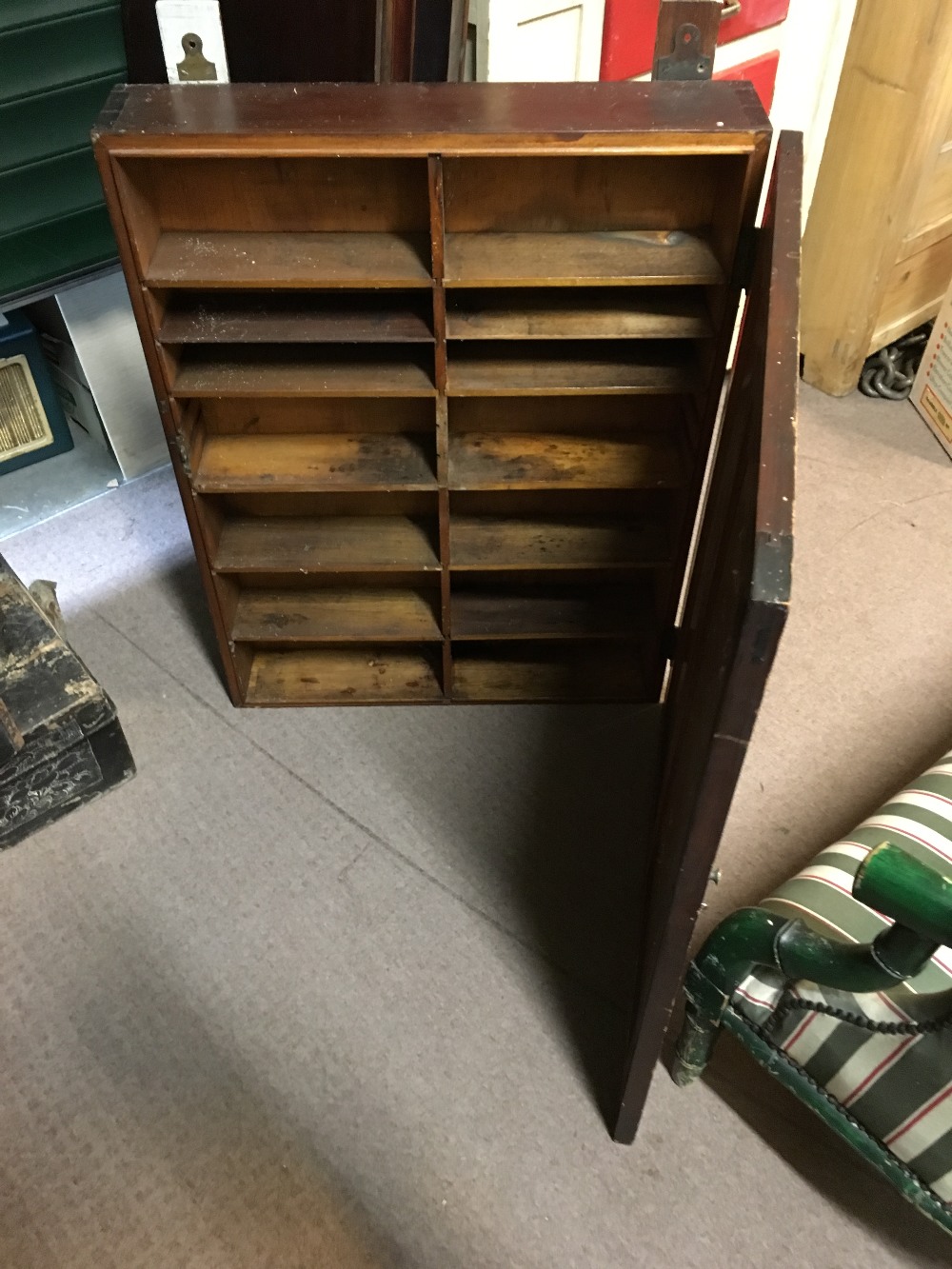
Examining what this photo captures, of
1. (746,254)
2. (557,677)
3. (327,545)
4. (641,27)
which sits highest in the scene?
(641,27)

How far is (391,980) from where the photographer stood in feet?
5.02

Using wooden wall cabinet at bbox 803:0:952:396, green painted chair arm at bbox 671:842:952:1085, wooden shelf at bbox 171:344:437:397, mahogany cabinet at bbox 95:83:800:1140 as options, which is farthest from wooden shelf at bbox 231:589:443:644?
wooden wall cabinet at bbox 803:0:952:396

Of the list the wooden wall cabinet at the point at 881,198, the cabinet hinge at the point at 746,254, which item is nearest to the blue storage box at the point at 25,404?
the cabinet hinge at the point at 746,254

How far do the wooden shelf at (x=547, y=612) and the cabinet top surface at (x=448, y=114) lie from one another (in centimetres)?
86

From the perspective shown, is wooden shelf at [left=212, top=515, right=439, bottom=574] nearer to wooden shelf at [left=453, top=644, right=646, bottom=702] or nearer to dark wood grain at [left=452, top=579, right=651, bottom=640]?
dark wood grain at [left=452, top=579, right=651, bottom=640]

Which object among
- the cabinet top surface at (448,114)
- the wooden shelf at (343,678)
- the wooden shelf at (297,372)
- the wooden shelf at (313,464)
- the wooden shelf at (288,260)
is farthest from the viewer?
the wooden shelf at (343,678)

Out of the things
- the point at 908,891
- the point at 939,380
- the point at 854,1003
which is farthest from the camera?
the point at 939,380

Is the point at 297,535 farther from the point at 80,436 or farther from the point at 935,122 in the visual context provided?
the point at 935,122

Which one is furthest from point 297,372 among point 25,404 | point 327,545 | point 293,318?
point 25,404

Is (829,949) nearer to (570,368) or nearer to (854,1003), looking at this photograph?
(854,1003)

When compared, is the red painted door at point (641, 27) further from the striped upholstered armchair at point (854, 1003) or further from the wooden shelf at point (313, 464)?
the striped upholstered armchair at point (854, 1003)

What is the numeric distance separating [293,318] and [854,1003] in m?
1.15

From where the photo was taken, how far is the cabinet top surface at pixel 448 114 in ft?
3.85

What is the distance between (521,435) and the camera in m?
1.64
